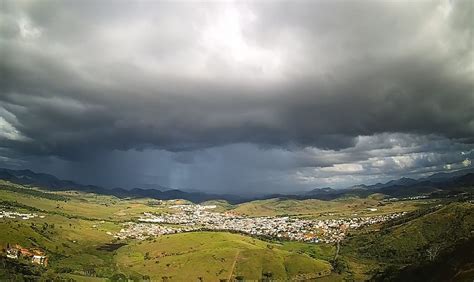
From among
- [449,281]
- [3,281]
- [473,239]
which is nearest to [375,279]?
[473,239]

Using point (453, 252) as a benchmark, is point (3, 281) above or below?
below

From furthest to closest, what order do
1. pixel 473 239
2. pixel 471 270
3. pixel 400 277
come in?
pixel 400 277 → pixel 473 239 → pixel 471 270

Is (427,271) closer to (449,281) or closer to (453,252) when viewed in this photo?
(453,252)

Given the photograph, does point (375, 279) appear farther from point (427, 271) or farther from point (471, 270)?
point (471, 270)

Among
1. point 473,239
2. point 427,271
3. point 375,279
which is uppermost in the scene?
point 473,239

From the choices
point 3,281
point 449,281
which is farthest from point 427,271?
point 3,281

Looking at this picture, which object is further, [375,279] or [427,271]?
[375,279]

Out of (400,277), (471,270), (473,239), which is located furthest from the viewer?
(400,277)

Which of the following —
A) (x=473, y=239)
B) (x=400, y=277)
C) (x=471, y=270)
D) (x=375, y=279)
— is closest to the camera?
→ (x=471, y=270)

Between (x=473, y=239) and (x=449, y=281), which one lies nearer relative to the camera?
(x=449, y=281)
